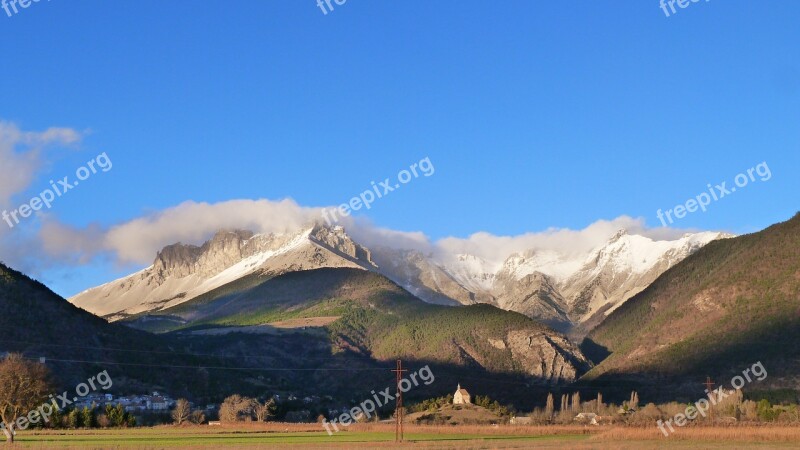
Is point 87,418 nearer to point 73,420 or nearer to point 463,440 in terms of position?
point 73,420

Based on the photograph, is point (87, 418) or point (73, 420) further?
point (87, 418)

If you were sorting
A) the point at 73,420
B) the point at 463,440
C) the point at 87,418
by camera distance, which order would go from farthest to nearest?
the point at 87,418 → the point at 73,420 → the point at 463,440

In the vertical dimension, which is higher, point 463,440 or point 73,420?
point 73,420

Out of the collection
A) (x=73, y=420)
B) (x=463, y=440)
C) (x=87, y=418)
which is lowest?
(x=463, y=440)

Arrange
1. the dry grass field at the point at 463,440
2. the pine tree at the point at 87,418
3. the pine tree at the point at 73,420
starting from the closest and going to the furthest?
1. the dry grass field at the point at 463,440
2. the pine tree at the point at 73,420
3. the pine tree at the point at 87,418

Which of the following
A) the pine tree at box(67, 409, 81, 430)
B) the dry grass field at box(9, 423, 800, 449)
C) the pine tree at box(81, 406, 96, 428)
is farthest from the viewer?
the pine tree at box(81, 406, 96, 428)

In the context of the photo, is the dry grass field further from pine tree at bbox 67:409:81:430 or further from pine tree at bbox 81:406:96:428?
pine tree at bbox 81:406:96:428

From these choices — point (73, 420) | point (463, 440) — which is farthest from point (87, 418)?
point (463, 440)

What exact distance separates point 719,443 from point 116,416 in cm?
9538

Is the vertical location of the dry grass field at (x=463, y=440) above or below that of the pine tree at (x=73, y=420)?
below

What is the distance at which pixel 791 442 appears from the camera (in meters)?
107

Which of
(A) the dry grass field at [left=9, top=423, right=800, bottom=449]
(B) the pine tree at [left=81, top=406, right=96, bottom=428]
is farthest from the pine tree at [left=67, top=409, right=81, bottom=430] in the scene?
(A) the dry grass field at [left=9, top=423, right=800, bottom=449]

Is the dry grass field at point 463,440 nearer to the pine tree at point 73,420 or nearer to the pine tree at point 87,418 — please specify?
the pine tree at point 73,420

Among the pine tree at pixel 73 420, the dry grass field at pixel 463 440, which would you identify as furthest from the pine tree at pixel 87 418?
the dry grass field at pixel 463 440
